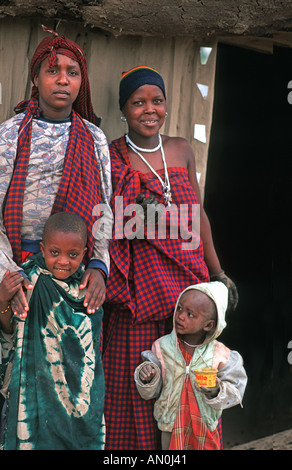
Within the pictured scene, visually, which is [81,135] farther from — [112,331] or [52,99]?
[112,331]

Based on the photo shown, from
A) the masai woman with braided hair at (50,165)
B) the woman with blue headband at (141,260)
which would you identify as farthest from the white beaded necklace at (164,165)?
the masai woman with braided hair at (50,165)

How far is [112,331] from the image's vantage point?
10.6 feet

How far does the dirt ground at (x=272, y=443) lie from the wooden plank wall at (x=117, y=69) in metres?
1.82

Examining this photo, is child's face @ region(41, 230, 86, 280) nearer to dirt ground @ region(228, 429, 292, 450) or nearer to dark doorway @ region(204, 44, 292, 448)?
dark doorway @ region(204, 44, 292, 448)

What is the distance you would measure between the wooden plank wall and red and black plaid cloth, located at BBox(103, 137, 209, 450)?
68 centimetres

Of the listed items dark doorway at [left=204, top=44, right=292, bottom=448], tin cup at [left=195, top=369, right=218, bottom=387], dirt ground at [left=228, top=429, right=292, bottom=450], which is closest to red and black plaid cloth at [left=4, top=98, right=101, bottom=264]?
tin cup at [left=195, top=369, right=218, bottom=387]

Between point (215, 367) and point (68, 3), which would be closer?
point (215, 367)

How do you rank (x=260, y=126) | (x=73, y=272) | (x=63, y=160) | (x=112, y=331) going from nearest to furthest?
(x=73, y=272), (x=63, y=160), (x=112, y=331), (x=260, y=126)

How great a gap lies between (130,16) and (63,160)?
1.03m

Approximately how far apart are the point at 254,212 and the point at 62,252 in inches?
80.8

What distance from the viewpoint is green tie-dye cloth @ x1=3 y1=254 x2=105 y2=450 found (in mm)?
2617

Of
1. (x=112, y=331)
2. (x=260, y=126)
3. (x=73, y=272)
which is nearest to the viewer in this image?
(x=73, y=272)

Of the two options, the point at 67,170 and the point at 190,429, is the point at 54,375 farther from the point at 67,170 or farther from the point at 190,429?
the point at 67,170
